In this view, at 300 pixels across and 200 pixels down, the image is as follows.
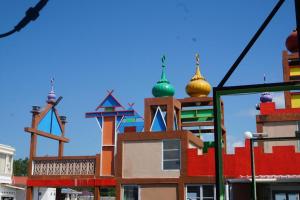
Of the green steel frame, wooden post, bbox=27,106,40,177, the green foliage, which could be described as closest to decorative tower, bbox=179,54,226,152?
wooden post, bbox=27,106,40,177

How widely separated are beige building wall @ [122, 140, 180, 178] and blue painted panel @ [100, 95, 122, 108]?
305cm

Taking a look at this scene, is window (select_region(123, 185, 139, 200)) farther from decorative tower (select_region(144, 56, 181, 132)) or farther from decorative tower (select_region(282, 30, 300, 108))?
decorative tower (select_region(282, 30, 300, 108))

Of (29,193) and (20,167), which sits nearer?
(29,193)

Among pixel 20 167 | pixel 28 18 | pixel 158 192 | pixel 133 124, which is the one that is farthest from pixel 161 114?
pixel 20 167

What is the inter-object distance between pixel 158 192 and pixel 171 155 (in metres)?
2.13

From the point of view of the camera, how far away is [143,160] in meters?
24.6

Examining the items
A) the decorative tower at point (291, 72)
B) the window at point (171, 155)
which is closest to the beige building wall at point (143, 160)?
the window at point (171, 155)

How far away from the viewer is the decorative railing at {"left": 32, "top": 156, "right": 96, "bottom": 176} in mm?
26281

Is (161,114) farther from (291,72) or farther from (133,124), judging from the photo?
(291,72)

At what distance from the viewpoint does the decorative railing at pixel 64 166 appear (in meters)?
26.3

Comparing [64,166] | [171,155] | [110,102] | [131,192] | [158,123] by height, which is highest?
[110,102]

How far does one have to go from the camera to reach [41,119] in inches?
1107

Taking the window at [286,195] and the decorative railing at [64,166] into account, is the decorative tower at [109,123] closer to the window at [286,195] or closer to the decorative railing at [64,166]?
the decorative railing at [64,166]

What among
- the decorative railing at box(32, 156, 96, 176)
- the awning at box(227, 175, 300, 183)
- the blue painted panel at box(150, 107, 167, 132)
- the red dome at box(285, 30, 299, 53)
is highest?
the red dome at box(285, 30, 299, 53)
